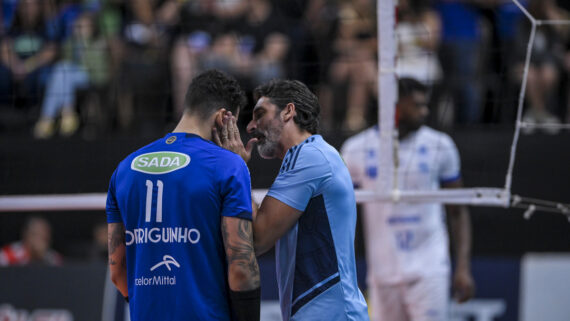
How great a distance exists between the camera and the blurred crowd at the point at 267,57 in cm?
827

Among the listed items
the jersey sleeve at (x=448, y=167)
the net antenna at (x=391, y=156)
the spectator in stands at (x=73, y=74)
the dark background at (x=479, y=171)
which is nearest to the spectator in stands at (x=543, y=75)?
the dark background at (x=479, y=171)

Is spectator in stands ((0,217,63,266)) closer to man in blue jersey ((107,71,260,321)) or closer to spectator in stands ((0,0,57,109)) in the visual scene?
spectator in stands ((0,0,57,109))

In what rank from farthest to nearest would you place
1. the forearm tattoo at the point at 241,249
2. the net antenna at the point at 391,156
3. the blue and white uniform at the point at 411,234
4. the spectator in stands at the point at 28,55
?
the spectator in stands at the point at 28,55 < the blue and white uniform at the point at 411,234 < the net antenna at the point at 391,156 < the forearm tattoo at the point at 241,249

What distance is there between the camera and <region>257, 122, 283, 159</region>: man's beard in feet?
12.1

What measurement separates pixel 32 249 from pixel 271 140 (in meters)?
5.75

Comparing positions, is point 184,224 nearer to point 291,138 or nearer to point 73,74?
point 291,138

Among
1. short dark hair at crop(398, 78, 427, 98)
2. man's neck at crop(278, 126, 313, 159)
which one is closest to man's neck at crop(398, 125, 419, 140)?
short dark hair at crop(398, 78, 427, 98)

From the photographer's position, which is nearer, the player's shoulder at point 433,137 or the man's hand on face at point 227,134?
the man's hand on face at point 227,134

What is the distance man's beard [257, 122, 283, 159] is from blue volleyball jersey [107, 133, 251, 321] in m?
0.38

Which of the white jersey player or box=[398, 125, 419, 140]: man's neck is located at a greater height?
box=[398, 125, 419, 140]: man's neck

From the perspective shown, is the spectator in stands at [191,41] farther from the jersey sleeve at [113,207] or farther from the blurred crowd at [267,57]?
the jersey sleeve at [113,207]

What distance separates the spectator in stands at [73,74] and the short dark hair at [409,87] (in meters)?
4.22

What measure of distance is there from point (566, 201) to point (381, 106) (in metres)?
3.86

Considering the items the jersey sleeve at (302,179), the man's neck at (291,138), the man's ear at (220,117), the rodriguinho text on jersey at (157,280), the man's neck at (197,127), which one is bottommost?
the rodriguinho text on jersey at (157,280)
